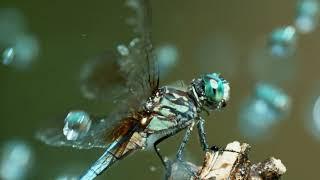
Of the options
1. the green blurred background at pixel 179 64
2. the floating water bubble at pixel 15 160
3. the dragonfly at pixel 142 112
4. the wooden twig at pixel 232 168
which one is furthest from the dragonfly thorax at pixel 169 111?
the floating water bubble at pixel 15 160

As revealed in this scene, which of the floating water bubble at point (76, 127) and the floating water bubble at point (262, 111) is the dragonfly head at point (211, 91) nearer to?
the floating water bubble at point (76, 127)

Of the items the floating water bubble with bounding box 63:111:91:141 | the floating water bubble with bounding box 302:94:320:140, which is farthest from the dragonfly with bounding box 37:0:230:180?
the floating water bubble with bounding box 302:94:320:140

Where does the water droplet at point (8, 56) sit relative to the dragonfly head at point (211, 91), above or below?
below

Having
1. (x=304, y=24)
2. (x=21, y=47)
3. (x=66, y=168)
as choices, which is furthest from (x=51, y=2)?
(x=304, y=24)

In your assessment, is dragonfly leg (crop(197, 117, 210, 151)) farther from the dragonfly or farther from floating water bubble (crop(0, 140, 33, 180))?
floating water bubble (crop(0, 140, 33, 180))

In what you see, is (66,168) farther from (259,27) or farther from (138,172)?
(259,27)

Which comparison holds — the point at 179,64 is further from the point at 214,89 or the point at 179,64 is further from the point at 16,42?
the point at 214,89
